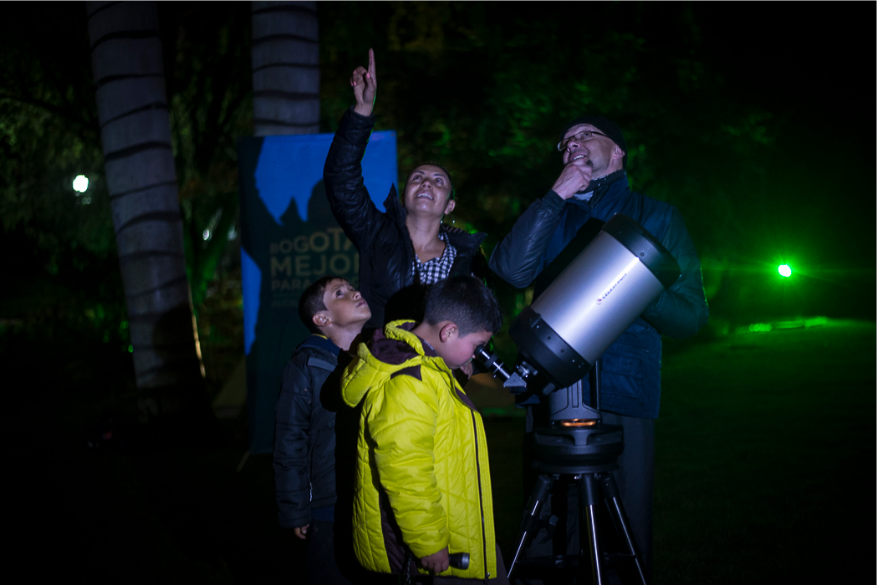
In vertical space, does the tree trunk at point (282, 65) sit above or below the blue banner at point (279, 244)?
above

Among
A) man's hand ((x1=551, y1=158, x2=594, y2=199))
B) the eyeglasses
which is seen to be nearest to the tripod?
man's hand ((x1=551, y1=158, x2=594, y2=199))

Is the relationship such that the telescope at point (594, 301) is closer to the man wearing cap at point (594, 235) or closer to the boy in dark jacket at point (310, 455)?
the man wearing cap at point (594, 235)

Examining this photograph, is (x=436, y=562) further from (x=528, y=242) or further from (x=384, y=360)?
(x=528, y=242)

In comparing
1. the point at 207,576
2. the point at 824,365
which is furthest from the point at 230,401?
the point at 824,365

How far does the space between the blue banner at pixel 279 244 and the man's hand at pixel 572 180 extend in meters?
2.52

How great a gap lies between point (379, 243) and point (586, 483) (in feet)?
4.15

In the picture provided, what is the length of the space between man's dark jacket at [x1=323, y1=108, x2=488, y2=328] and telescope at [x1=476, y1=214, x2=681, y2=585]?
2.53 feet

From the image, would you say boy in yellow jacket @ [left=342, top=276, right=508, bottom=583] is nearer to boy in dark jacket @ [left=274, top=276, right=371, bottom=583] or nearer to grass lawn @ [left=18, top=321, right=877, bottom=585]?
boy in dark jacket @ [left=274, top=276, right=371, bottom=583]

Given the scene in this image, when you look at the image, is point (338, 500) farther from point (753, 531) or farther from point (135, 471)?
point (135, 471)

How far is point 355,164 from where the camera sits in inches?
106

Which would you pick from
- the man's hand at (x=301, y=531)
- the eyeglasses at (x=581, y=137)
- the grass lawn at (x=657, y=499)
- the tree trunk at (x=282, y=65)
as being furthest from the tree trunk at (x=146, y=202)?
the eyeglasses at (x=581, y=137)

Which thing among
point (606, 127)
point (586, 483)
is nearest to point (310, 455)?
point (586, 483)

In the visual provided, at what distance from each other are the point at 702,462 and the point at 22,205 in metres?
12.6

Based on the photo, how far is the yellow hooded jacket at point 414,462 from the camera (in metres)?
1.88
